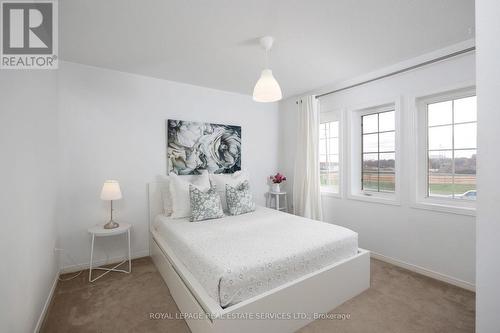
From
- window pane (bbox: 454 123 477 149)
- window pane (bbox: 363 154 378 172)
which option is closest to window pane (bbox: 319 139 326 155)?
window pane (bbox: 363 154 378 172)

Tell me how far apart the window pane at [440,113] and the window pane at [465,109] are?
0.05 meters

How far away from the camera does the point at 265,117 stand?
4137 mm

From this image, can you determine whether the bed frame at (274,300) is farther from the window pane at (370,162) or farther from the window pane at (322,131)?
the window pane at (322,131)

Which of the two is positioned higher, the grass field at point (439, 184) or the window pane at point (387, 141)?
the window pane at point (387, 141)

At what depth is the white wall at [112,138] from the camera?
8.49 ft

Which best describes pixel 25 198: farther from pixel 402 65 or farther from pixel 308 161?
pixel 402 65

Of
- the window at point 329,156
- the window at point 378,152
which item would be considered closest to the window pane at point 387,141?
the window at point 378,152

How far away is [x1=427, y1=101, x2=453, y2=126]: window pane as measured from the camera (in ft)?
8.20

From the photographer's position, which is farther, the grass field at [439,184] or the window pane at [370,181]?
the window pane at [370,181]

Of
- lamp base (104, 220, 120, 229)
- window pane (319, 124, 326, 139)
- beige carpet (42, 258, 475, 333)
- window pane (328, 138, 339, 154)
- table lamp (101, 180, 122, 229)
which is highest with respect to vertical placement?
window pane (319, 124, 326, 139)

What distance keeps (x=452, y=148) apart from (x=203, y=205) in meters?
2.82

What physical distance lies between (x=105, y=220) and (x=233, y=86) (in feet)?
8.19

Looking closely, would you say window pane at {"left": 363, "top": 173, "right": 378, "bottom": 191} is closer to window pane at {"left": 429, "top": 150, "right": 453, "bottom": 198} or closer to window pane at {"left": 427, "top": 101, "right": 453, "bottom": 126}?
window pane at {"left": 429, "top": 150, "right": 453, "bottom": 198}

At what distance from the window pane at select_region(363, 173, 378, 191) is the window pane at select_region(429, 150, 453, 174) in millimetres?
649
